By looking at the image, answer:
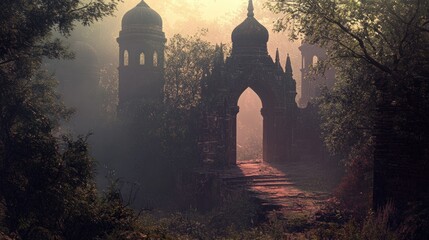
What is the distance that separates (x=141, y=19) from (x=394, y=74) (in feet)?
64.5

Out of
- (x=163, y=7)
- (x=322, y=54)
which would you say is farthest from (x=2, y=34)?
(x=163, y=7)

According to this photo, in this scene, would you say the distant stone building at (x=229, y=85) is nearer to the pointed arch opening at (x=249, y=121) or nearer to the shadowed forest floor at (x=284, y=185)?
the shadowed forest floor at (x=284, y=185)

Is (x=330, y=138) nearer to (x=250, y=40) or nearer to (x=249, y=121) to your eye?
(x=250, y=40)

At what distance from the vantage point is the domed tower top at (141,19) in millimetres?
26891

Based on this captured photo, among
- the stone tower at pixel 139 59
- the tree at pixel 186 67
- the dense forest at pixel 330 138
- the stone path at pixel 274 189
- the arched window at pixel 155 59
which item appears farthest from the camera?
the tree at pixel 186 67

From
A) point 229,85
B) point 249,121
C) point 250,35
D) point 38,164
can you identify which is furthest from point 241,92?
point 249,121

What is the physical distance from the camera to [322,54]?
1435 inches

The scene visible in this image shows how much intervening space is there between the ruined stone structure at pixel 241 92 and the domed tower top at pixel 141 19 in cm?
611

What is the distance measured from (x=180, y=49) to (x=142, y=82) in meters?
3.75

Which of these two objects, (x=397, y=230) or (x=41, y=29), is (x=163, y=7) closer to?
(x=41, y=29)

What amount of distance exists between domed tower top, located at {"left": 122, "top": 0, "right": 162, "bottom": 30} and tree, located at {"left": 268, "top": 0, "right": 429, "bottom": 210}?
641 inches

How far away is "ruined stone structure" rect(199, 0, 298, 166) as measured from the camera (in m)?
21.0

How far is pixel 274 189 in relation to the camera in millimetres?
17453

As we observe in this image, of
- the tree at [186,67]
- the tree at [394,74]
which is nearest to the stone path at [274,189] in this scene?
the tree at [394,74]
